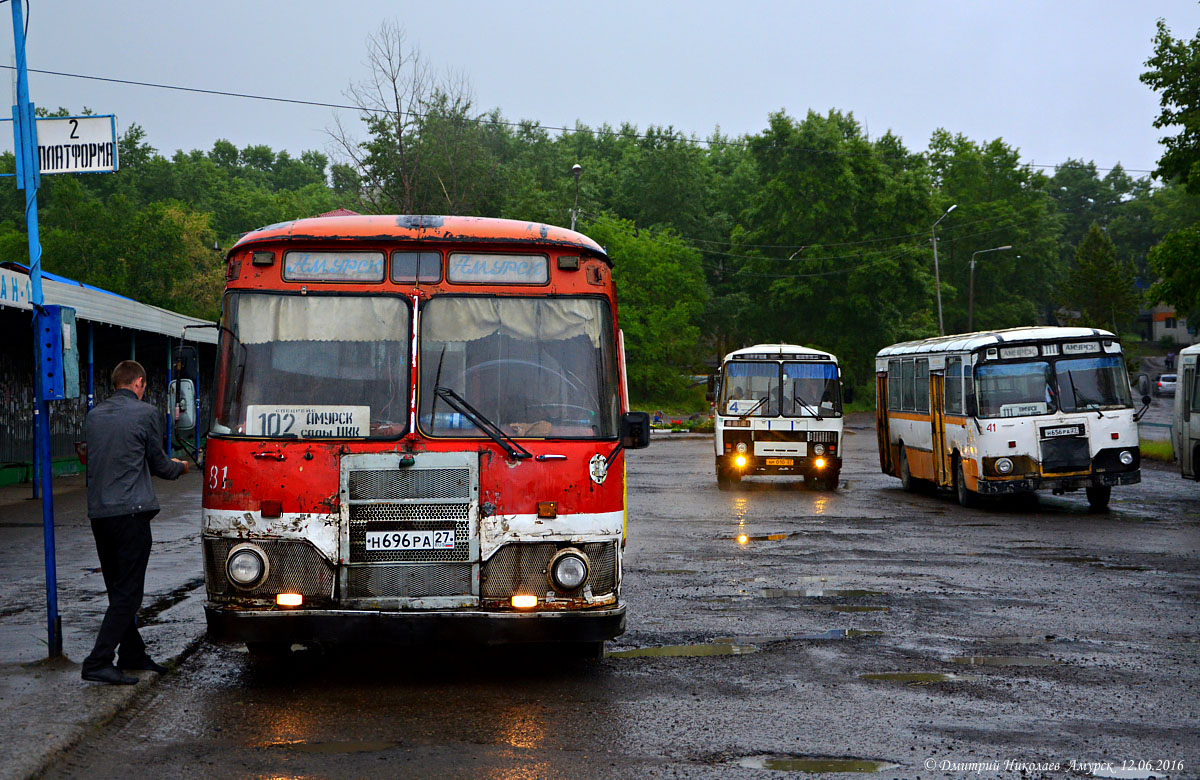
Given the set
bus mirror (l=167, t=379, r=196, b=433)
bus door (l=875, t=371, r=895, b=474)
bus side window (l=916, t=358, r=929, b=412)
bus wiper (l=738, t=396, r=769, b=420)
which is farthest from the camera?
bus door (l=875, t=371, r=895, b=474)

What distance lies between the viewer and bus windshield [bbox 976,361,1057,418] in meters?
19.6

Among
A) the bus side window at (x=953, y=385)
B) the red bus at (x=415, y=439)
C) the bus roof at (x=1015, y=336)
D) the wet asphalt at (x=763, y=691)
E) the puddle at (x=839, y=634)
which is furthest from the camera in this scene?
the bus side window at (x=953, y=385)

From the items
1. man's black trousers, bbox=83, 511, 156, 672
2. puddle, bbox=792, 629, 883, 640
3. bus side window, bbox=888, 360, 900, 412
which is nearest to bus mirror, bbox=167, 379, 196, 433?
man's black trousers, bbox=83, 511, 156, 672

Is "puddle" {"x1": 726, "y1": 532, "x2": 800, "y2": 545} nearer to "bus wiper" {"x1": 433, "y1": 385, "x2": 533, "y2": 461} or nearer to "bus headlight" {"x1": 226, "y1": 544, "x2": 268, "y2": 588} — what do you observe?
"bus wiper" {"x1": 433, "y1": 385, "x2": 533, "y2": 461}

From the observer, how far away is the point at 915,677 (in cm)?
782

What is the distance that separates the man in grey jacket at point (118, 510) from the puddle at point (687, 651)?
10.2 feet

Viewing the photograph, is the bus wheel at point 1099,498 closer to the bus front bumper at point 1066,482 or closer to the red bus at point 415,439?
the bus front bumper at point 1066,482

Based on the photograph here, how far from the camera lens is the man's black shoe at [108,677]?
24.2 ft

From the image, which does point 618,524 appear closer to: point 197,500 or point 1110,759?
point 1110,759

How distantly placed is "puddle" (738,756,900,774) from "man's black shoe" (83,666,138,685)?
374 centimetres

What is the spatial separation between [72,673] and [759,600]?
5627 mm

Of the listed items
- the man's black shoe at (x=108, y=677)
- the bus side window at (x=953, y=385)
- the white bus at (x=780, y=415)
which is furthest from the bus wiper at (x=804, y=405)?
the man's black shoe at (x=108, y=677)

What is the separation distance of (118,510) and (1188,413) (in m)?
19.4

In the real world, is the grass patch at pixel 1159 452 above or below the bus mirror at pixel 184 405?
below
